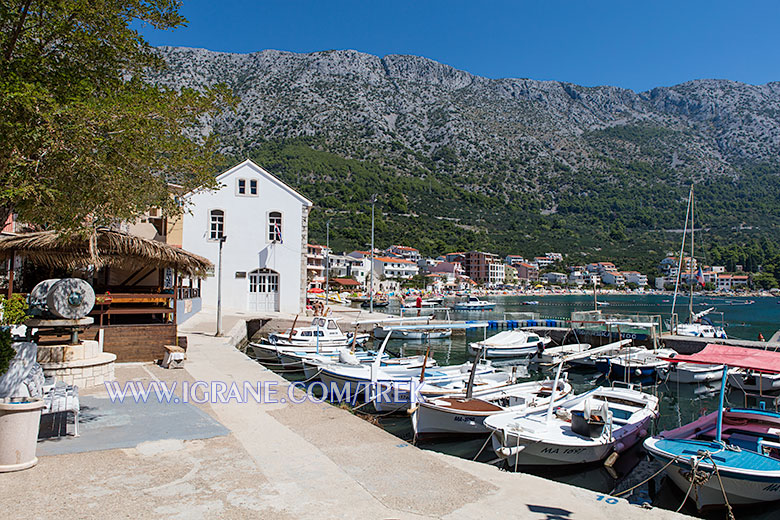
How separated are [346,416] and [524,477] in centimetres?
365

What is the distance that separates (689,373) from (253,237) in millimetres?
27054

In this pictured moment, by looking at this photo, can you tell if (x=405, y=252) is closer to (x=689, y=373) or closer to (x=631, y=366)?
(x=631, y=366)

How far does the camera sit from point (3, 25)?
22.2 feet

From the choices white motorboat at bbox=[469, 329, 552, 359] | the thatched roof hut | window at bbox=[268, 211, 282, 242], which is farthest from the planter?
window at bbox=[268, 211, 282, 242]

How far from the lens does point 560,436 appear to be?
35.6 ft

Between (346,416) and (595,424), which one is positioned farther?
(595,424)

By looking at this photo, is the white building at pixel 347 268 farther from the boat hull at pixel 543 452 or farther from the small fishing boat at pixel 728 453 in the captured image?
the small fishing boat at pixel 728 453

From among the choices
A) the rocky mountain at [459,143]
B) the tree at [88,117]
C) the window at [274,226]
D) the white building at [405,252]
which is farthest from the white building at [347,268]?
the tree at [88,117]

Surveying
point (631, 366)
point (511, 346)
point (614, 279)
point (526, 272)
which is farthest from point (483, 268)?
point (631, 366)

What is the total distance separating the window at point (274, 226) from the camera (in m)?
35.6

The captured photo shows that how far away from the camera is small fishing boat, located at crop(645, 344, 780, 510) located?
8594mm

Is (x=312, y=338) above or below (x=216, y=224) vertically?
below

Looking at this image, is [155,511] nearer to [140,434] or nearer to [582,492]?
[140,434]

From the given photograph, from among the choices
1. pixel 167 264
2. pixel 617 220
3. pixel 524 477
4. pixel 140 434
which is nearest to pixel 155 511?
pixel 140 434
